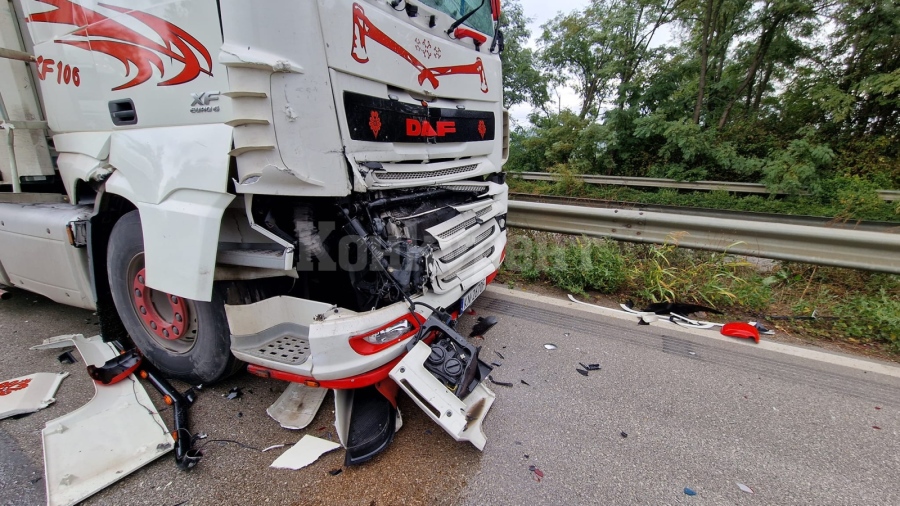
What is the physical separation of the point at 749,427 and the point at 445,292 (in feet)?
6.05

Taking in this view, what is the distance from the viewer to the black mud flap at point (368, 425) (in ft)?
6.24

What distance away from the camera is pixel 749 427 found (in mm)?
2105

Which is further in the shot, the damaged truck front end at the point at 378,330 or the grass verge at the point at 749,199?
the grass verge at the point at 749,199

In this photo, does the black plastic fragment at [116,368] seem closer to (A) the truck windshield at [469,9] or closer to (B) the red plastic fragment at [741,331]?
(A) the truck windshield at [469,9]

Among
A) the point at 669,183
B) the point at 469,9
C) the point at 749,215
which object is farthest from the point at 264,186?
the point at 669,183

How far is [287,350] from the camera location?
2.11 meters

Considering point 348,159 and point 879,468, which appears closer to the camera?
point 879,468

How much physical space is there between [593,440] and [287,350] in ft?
5.61

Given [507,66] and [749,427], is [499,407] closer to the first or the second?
[749,427]

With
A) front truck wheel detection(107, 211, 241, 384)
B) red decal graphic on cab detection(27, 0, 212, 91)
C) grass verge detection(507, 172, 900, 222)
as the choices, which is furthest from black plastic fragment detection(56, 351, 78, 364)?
grass verge detection(507, 172, 900, 222)

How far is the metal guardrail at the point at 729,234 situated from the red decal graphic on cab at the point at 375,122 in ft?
7.57

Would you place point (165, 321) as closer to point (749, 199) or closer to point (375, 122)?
point (375, 122)

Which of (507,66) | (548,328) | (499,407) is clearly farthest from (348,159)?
(507,66)

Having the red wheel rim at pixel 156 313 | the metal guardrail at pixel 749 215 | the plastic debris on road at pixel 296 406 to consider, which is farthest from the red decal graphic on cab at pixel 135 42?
the metal guardrail at pixel 749 215
